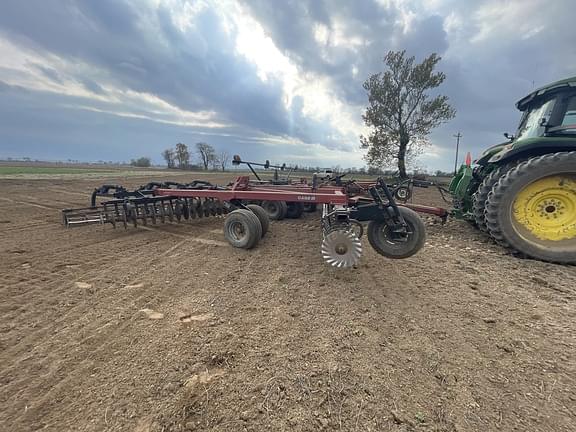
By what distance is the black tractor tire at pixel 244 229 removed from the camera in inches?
179

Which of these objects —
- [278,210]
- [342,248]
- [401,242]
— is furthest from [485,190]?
[278,210]

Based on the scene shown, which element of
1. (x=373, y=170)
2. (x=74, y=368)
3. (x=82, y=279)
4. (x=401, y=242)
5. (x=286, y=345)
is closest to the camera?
(x=74, y=368)

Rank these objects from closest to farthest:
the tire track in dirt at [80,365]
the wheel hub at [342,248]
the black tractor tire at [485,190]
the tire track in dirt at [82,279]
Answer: the tire track in dirt at [80,365]
the tire track in dirt at [82,279]
the wheel hub at [342,248]
the black tractor tire at [485,190]

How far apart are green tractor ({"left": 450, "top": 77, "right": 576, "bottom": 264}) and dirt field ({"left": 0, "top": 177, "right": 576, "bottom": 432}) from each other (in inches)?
14.1

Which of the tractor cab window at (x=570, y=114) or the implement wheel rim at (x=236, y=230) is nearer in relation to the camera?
the tractor cab window at (x=570, y=114)

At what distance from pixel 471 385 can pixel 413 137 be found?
25.8 meters

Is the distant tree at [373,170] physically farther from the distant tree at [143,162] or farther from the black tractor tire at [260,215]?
the distant tree at [143,162]

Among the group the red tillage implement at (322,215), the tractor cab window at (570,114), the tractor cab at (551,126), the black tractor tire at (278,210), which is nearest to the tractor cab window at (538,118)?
the tractor cab at (551,126)

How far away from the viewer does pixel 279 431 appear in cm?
147

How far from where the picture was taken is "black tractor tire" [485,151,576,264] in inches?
147

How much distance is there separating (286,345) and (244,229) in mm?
2718

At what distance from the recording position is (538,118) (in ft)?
14.9

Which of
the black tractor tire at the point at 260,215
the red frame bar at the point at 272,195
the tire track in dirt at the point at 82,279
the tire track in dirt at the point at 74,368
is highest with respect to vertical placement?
the red frame bar at the point at 272,195

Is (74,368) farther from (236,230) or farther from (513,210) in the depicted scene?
(513,210)
